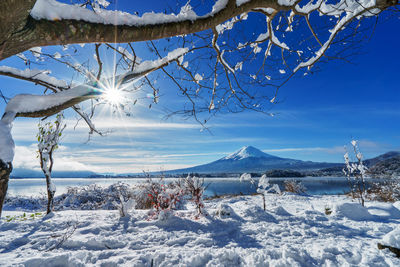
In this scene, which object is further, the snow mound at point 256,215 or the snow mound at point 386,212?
the snow mound at point 386,212

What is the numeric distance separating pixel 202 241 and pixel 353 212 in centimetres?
479

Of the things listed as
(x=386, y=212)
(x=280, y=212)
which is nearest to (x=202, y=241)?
(x=280, y=212)

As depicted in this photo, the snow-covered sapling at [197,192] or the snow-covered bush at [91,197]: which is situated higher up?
the snow-covered sapling at [197,192]

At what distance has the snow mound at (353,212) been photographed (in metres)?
5.26

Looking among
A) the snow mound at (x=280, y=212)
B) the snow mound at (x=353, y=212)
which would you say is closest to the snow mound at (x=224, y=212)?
the snow mound at (x=280, y=212)

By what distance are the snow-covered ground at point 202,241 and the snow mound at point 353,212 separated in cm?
8

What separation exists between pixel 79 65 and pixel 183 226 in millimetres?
3965

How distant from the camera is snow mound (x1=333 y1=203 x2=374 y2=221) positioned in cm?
526

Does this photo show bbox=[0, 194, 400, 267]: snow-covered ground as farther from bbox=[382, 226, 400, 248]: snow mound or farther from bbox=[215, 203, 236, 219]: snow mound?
bbox=[382, 226, 400, 248]: snow mound

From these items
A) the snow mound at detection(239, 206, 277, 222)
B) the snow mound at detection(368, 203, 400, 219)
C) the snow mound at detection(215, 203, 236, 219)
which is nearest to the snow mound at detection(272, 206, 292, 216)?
the snow mound at detection(239, 206, 277, 222)

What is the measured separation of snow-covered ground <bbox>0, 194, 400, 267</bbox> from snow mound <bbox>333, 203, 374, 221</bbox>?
77 millimetres

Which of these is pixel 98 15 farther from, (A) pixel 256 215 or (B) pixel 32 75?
(A) pixel 256 215

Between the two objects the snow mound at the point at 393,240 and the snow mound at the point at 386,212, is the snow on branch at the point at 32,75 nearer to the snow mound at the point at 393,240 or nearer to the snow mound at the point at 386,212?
the snow mound at the point at 393,240

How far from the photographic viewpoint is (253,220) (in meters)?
4.68
